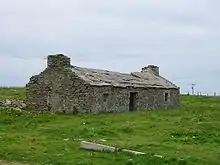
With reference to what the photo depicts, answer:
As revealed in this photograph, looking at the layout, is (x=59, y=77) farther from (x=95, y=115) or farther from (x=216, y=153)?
(x=216, y=153)

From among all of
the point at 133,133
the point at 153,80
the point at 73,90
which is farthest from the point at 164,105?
the point at 133,133

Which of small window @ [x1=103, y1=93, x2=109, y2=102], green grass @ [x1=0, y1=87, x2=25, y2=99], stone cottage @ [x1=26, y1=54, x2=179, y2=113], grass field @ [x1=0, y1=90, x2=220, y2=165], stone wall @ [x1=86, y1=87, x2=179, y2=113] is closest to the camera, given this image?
grass field @ [x1=0, y1=90, x2=220, y2=165]

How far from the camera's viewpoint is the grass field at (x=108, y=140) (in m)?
18.8

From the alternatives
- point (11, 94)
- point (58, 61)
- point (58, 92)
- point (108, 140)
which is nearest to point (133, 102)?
point (58, 92)

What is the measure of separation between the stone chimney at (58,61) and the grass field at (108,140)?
7712 mm

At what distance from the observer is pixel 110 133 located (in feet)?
86.7

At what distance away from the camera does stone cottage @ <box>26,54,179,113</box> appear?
40.1 meters

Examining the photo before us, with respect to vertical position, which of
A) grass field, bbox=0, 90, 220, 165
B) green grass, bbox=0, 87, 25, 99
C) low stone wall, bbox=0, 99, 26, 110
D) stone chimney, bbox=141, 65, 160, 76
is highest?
stone chimney, bbox=141, 65, 160, 76

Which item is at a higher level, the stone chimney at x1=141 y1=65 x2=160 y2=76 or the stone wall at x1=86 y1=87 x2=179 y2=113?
the stone chimney at x1=141 y1=65 x2=160 y2=76

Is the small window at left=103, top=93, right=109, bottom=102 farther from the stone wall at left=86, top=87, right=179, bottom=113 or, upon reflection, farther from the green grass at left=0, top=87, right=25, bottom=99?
the green grass at left=0, top=87, right=25, bottom=99

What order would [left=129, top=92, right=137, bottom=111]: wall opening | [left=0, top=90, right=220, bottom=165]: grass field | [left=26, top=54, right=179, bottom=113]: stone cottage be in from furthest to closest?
[left=129, top=92, right=137, bottom=111]: wall opening < [left=26, top=54, right=179, bottom=113]: stone cottage < [left=0, top=90, right=220, bottom=165]: grass field

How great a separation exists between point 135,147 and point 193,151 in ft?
8.01

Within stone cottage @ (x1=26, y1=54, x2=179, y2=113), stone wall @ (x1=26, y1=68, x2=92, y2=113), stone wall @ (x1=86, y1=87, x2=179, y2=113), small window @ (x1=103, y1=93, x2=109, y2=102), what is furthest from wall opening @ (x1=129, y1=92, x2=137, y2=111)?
stone wall @ (x1=26, y1=68, x2=92, y2=113)

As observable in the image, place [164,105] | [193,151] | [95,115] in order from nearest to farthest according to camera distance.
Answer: [193,151] < [95,115] < [164,105]
